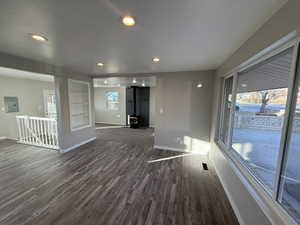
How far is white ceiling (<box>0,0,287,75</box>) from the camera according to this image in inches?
42.9

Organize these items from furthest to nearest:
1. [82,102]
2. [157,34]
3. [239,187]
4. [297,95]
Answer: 1. [82,102]
2. [239,187]
3. [157,34]
4. [297,95]

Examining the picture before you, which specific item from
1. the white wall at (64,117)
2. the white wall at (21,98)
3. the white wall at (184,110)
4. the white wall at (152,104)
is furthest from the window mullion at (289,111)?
the white wall at (21,98)

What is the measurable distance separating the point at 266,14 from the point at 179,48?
1.04m

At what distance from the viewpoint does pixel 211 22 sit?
1.32 meters

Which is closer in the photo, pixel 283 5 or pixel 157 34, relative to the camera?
pixel 283 5

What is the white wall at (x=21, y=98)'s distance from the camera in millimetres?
4727

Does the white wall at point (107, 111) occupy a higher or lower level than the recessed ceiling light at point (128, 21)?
lower

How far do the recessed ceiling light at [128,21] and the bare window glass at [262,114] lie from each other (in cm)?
152

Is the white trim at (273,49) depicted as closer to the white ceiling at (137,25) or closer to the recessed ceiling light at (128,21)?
the white ceiling at (137,25)

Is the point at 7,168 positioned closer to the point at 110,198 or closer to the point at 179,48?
the point at 110,198

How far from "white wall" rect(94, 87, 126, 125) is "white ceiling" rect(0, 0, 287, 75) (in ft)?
17.6

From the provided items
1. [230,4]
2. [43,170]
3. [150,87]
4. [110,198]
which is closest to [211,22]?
[230,4]

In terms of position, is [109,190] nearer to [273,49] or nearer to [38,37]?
[38,37]

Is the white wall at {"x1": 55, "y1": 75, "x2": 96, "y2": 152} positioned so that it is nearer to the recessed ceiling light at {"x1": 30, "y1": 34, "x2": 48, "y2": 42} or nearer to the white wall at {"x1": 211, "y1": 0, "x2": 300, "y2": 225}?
the recessed ceiling light at {"x1": 30, "y1": 34, "x2": 48, "y2": 42}
